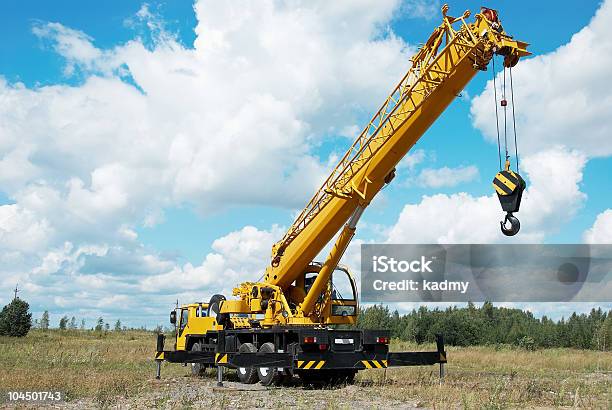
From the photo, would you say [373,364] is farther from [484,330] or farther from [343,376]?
[484,330]

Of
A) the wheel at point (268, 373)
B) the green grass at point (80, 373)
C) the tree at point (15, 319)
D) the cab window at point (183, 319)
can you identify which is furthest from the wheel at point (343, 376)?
the tree at point (15, 319)

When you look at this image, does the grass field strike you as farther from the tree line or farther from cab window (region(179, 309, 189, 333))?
the tree line

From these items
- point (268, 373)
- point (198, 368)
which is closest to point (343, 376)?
point (268, 373)

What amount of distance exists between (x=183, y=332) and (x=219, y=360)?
6630 mm

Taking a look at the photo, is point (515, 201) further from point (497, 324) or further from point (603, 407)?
point (497, 324)

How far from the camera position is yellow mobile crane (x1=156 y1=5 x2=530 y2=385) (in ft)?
46.6

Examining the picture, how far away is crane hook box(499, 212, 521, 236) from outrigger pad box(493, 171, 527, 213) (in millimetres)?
141

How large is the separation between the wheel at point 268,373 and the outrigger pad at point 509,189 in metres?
7.38

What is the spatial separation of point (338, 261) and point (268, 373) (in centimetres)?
364

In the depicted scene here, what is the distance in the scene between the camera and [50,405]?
12.2 metres

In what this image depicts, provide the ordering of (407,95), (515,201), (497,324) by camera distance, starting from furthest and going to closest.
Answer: (497,324)
(407,95)
(515,201)

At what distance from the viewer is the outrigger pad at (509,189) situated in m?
13.2

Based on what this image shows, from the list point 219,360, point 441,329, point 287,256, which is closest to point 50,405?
point 219,360

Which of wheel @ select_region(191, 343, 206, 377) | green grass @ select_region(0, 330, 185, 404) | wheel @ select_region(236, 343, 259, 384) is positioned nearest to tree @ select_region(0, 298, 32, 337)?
green grass @ select_region(0, 330, 185, 404)
